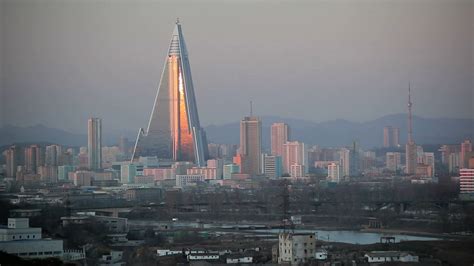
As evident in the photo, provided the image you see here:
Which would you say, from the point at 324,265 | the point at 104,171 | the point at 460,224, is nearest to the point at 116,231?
the point at 460,224

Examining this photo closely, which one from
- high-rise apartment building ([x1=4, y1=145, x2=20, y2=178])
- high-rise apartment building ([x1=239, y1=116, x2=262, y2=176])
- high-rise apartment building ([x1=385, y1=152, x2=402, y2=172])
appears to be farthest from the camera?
high-rise apartment building ([x1=239, y1=116, x2=262, y2=176])

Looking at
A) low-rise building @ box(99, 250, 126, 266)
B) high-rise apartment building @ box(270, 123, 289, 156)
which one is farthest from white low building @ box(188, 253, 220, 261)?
high-rise apartment building @ box(270, 123, 289, 156)

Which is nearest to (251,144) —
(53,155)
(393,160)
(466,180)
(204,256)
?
(393,160)

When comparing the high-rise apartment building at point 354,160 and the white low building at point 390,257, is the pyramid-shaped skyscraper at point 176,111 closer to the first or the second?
the high-rise apartment building at point 354,160

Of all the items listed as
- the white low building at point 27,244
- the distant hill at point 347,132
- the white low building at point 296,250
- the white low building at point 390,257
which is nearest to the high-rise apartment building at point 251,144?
the distant hill at point 347,132

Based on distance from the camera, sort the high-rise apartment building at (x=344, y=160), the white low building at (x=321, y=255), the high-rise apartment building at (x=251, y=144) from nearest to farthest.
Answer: the white low building at (x=321, y=255) → the high-rise apartment building at (x=344, y=160) → the high-rise apartment building at (x=251, y=144)

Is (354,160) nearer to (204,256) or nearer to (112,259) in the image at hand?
(204,256)

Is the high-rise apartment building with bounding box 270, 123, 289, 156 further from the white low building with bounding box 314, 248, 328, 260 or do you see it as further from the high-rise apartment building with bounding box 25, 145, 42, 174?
the white low building with bounding box 314, 248, 328, 260
